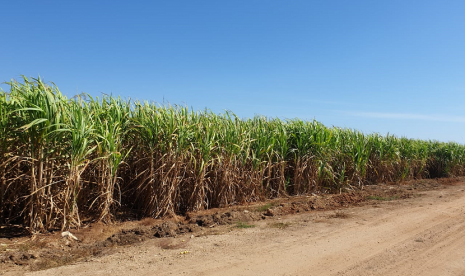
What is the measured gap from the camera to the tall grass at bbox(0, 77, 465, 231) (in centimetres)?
472

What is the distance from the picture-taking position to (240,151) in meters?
7.46

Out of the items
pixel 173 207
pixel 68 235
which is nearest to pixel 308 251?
pixel 173 207

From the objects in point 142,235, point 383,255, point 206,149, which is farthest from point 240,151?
point 383,255

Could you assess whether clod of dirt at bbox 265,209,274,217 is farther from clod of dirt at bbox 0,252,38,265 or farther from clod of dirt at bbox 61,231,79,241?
clod of dirt at bbox 0,252,38,265

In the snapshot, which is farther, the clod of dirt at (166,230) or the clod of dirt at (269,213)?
the clod of dirt at (269,213)

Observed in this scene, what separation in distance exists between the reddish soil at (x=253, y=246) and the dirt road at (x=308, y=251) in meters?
0.01

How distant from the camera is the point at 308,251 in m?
4.46

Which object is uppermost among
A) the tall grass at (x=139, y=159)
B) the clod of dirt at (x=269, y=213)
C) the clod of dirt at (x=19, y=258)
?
the tall grass at (x=139, y=159)

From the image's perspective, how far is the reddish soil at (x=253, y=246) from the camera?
151 inches

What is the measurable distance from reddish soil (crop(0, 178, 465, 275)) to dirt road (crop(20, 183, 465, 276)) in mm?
13

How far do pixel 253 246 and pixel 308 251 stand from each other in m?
0.78

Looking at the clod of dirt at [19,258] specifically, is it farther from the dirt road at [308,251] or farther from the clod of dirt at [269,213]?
the clod of dirt at [269,213]

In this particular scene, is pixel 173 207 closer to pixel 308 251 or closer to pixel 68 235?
pixel 68 235

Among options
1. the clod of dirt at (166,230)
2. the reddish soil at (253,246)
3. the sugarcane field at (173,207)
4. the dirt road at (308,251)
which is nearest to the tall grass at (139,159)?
the sugarcane field at (173,207)
